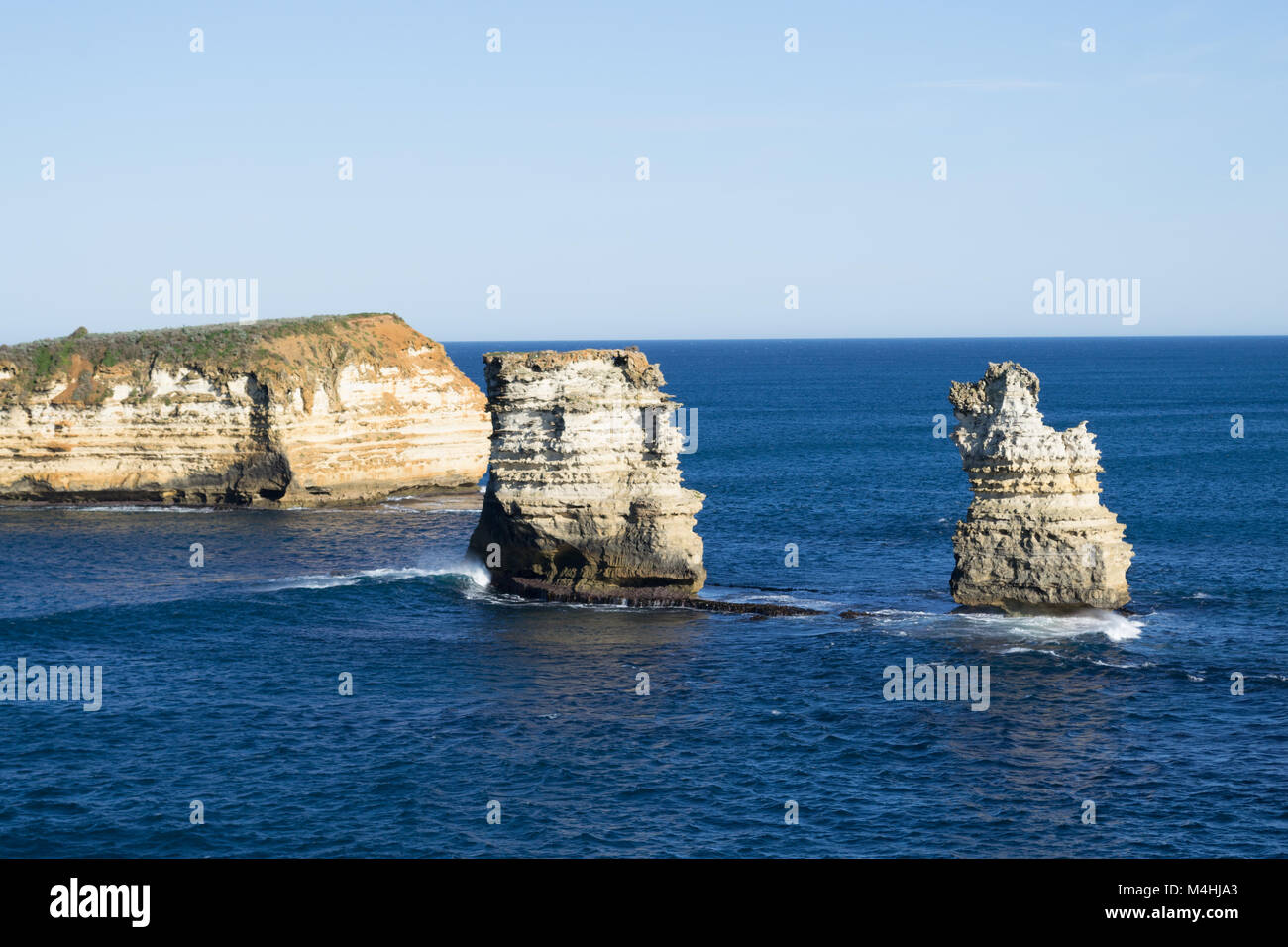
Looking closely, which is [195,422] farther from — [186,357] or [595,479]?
[595,479]

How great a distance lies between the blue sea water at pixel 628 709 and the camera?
29250 mm

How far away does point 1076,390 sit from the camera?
186 metres

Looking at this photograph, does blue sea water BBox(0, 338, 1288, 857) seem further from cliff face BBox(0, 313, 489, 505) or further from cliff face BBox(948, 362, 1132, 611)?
cliff face BBox(0, 313, 489, 505)

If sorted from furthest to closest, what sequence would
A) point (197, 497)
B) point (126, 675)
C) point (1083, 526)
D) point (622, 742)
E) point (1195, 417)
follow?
point (1195, 417), point (197, 497), point (1083, 526), point (126, 675), point (622, 742)

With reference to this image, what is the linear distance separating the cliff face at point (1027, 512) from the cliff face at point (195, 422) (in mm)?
44593

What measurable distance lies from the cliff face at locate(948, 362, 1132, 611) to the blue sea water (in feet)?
4.99

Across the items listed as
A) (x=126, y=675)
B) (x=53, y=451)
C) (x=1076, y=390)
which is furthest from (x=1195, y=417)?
(x=126, y=675)

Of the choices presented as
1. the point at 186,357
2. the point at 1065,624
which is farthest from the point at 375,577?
the point at 186,357

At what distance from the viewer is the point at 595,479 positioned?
171 ft

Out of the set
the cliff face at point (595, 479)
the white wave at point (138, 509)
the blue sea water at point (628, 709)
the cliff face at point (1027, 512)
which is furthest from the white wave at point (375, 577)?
the white wave at point (138, 509)

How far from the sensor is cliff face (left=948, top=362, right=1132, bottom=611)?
45.2 metres

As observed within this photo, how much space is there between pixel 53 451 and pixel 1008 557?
59.4 meters

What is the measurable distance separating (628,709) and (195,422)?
1944 inches
